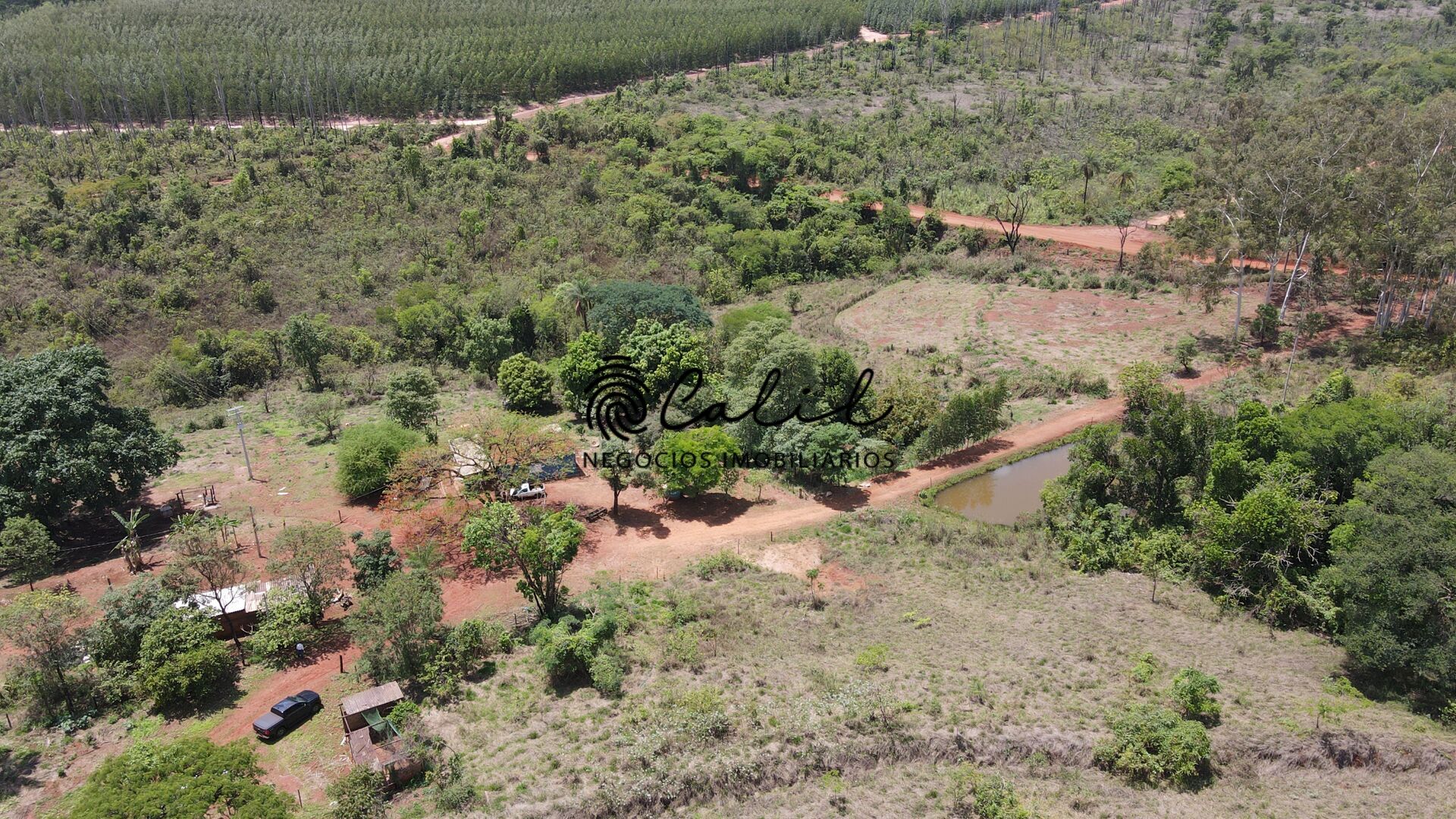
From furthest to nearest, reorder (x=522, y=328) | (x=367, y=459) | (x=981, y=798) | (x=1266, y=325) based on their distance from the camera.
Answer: (x=522, y=328) → (x=1266, y=325) → (x=367, y=459) → (x=981, y=798)

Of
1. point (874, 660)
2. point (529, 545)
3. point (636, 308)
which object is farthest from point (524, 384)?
point (874, 660)

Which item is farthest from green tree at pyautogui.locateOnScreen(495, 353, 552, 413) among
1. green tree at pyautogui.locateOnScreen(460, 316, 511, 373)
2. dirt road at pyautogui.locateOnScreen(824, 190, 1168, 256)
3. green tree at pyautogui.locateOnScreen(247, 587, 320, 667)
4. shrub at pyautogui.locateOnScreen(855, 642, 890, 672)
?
dirt road at pyautogui.locateOnScreen(824, 190, 1168, 256)

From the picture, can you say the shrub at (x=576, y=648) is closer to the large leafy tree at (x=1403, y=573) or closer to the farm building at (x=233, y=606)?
the farm building at (x=233, y=606)

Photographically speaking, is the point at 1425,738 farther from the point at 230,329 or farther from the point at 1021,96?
the point at 1021,96

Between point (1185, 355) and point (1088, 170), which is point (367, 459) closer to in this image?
point (1185, 355)

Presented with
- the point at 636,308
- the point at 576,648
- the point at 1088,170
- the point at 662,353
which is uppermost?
the point at 1088,170

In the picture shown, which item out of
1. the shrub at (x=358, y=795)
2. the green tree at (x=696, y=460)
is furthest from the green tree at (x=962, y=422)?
the shrub at (x=358, y=795)
